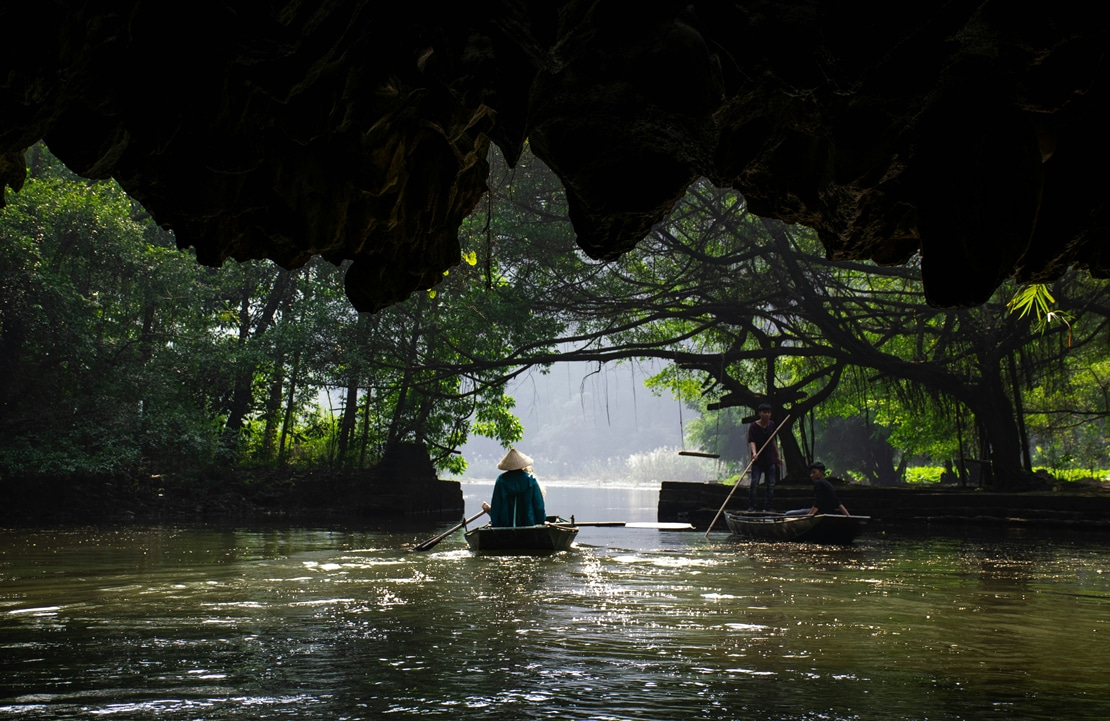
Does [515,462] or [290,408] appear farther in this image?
[290,408]

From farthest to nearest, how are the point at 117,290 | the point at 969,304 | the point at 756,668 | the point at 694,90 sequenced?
1. the point at 117,290
2. the point at 756,668
3. the point at 969,304
4. the point at 694,90

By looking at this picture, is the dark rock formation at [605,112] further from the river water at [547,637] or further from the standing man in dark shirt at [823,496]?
the standing man in dark shirt at [823,496]

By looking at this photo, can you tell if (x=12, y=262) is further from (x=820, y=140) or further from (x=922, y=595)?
(x=820, y=140)

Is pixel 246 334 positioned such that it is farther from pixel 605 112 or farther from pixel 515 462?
pixel 605 112

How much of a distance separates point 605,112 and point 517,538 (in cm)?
1046

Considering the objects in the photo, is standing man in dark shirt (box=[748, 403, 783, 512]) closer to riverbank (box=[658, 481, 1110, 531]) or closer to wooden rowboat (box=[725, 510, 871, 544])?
riverbank (box=[658, 481, 1110, 531])

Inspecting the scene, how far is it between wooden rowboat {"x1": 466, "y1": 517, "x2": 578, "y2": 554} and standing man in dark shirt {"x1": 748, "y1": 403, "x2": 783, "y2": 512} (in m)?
5.95

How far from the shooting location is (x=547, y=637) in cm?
670

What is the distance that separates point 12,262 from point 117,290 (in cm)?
277

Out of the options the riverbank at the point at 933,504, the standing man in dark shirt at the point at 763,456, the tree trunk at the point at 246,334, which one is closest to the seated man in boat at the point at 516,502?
the standing man in dark shirt at the point at 763,456

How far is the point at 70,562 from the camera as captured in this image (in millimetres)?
11281

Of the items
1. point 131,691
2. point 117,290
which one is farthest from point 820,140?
point 117,290

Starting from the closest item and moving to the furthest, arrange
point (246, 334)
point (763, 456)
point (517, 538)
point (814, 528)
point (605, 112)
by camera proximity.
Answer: point (605, 112) → point (517, 538) → point (814, 528) → point (763, 456) → point (246, 334)

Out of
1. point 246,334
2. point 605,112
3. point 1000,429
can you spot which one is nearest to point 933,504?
point 1000,429
